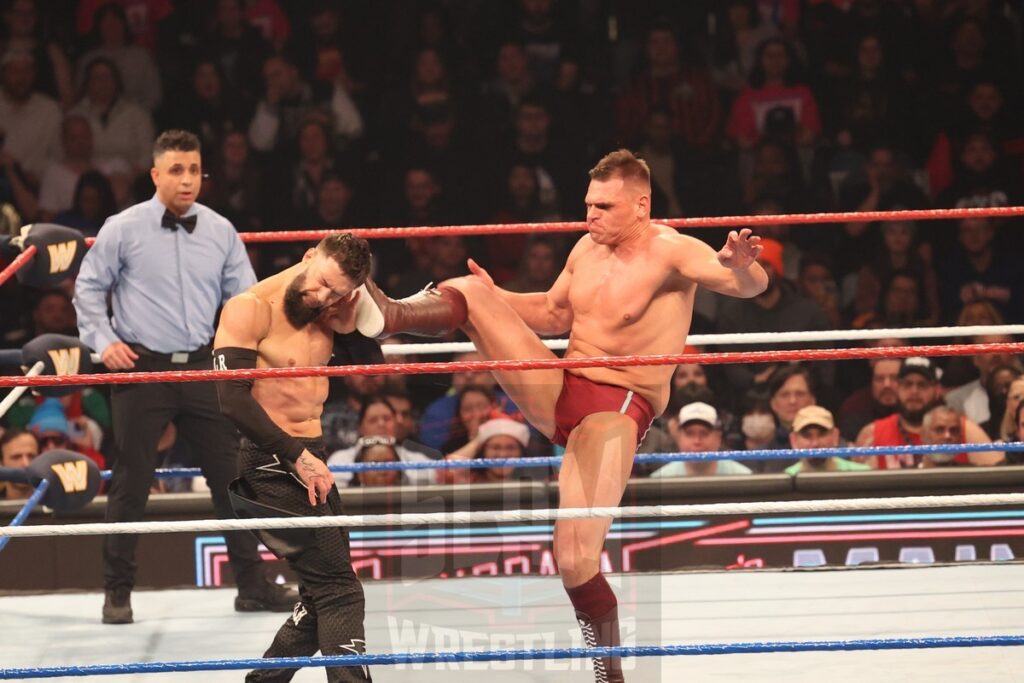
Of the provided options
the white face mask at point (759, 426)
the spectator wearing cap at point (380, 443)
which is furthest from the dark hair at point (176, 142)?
the white face mask at point (759, 426)

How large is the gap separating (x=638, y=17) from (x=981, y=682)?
3.93m

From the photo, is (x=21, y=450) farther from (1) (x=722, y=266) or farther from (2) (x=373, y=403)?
(1) (x=722, y=266)

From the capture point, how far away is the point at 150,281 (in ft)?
12.1

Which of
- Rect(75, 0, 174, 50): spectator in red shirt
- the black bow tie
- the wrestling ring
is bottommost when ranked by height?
the wrestling ring

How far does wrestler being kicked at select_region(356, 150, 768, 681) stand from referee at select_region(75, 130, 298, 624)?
872 millimetres

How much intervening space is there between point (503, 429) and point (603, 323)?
5.47 feet

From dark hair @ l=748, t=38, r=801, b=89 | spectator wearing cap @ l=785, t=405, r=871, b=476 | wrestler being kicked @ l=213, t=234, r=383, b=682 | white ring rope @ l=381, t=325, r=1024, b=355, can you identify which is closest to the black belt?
white ring rope @ l=381, t=325, r=1024, b=355

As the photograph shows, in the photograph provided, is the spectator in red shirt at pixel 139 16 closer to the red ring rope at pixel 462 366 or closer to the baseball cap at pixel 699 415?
the baseball cap at pixel 699 415

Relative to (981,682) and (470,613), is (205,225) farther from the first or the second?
(981,682)

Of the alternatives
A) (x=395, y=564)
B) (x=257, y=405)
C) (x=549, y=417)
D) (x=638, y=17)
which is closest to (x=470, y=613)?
(x=395, y=564)

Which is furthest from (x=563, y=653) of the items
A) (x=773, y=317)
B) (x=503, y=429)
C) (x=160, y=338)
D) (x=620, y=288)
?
(x=773, y=317)

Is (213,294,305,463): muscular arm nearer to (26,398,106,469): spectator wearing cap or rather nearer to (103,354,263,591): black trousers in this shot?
(103,354,263,591): black trousers

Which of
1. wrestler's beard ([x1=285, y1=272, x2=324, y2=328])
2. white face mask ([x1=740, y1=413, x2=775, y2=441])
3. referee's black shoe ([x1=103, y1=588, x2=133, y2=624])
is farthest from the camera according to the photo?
white face mask ([x1=740, y1=413, x2=775, y2=441])

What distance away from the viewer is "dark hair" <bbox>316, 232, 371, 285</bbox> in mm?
2811
